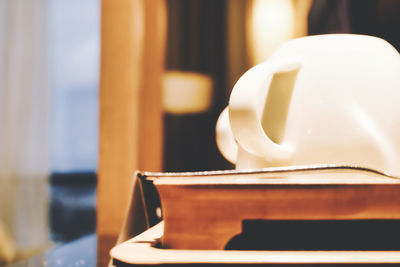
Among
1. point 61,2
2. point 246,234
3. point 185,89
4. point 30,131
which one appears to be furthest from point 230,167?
point 61,2

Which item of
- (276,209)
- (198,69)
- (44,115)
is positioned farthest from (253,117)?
(44,115)

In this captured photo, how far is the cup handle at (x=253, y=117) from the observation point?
0.92 feet

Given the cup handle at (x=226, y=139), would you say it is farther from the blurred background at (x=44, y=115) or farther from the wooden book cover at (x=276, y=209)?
the blurred background at (x=44, y=115)

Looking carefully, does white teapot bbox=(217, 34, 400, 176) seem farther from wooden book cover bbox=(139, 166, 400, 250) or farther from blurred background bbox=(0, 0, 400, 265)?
blurred background bbox=(0, 0, 400, 265)

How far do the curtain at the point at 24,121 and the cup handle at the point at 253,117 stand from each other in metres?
1.99

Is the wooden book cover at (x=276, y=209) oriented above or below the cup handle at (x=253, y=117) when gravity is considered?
below

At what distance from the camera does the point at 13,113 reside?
2086 millimetres

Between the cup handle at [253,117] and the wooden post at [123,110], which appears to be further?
the wooden post at [123,110]

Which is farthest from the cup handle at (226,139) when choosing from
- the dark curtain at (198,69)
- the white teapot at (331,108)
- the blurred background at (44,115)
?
the blurred background at (44,115)

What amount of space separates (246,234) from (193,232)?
3cm

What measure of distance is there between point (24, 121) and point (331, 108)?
6.72 feet

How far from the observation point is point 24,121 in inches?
83.2

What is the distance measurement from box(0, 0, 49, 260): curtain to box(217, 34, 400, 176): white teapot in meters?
1.97

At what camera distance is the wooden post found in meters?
1.40
